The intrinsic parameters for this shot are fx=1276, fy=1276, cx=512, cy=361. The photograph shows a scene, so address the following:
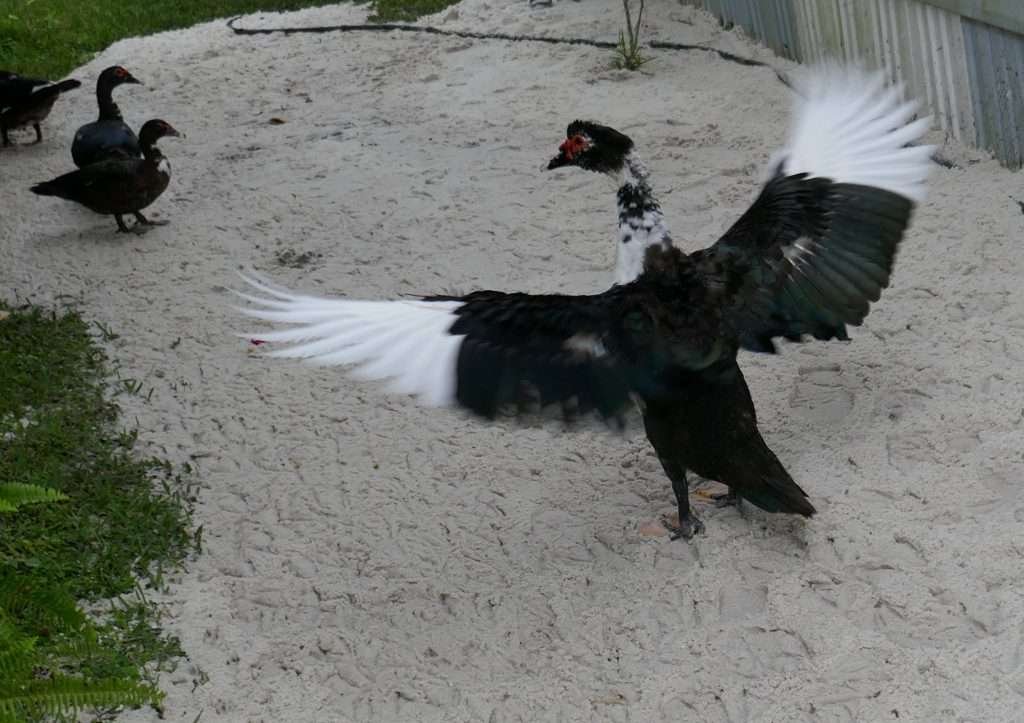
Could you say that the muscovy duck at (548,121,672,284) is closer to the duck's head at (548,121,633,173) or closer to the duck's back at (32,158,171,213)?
the duck's head at (548,121,633,173)

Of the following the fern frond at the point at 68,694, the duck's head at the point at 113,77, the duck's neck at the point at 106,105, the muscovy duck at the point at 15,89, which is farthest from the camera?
the muscovy duck at the point at 15,89

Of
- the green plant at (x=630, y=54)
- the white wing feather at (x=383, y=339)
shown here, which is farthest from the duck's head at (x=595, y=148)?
A: the green plant at (x=630, y=54)

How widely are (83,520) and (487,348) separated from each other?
1.92m

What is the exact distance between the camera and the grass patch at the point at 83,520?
3951 mm

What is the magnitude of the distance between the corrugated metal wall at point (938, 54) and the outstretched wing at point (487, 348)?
10.2 feet

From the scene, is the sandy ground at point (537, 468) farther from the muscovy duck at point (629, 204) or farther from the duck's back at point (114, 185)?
the muscovy duck at point (629, 204)

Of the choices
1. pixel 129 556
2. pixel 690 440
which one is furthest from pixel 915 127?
pixel 129 556

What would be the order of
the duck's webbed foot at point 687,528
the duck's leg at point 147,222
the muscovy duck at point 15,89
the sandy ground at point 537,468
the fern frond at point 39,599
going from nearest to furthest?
1. the fern frond at point 39,599
2. the sandy ground at point 537,468
3. the duck's webbed foot at point 687,528
4. the duck's leg at point 147,222
5. the muscovy duck at point 15,89

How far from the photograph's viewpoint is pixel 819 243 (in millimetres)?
4297

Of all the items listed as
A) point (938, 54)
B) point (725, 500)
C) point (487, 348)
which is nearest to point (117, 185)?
point (487, 348)

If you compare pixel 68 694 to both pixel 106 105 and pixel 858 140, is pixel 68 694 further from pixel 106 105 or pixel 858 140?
pixel 106 105

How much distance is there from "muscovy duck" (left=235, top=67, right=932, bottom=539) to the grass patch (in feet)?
3.43

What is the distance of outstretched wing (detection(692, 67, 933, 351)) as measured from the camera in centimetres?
419

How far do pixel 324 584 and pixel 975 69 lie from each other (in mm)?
4146
